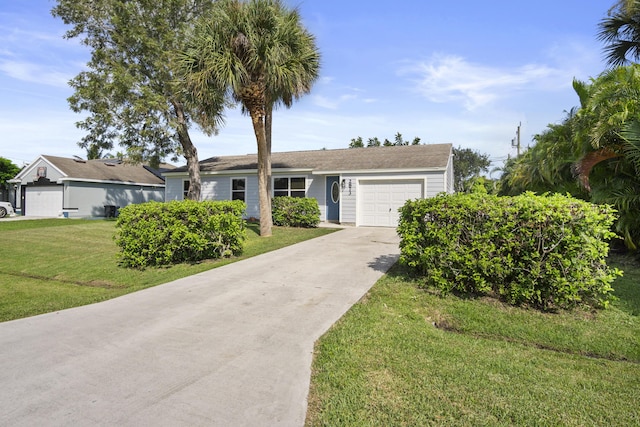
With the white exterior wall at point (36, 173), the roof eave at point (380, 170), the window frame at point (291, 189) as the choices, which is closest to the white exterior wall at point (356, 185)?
the roof eave at point (380, 170)

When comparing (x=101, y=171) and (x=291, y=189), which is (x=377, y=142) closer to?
(x=291, y=189)

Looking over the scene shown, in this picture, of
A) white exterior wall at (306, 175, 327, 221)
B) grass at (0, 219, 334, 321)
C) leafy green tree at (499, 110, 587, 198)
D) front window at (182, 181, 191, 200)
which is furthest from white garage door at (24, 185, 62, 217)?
leafy green tree at (499, 110, 587, 198)

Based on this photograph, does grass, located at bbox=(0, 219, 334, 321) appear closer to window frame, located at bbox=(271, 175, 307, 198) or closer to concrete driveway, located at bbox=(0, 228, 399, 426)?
concrete driveway, located at bbox=(0, 228, 399, 426)

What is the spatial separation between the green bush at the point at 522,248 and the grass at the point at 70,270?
4883 millimetres

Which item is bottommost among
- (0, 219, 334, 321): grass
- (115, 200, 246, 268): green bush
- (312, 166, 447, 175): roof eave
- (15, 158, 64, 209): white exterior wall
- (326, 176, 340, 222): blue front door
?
(0, 219, 334, 321): grass

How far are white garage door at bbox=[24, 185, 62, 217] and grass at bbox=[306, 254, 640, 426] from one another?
27235 millimetres

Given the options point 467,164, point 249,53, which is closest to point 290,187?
point 249,53

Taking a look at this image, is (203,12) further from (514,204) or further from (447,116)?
(514,204)

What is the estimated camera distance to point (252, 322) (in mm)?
4340

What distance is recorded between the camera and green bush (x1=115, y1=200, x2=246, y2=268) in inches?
303

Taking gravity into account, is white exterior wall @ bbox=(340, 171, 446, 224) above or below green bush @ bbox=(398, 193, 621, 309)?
above

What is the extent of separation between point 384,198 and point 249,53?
25.9ft

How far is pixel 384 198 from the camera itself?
1501 cm

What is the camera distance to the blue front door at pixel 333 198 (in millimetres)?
16484
